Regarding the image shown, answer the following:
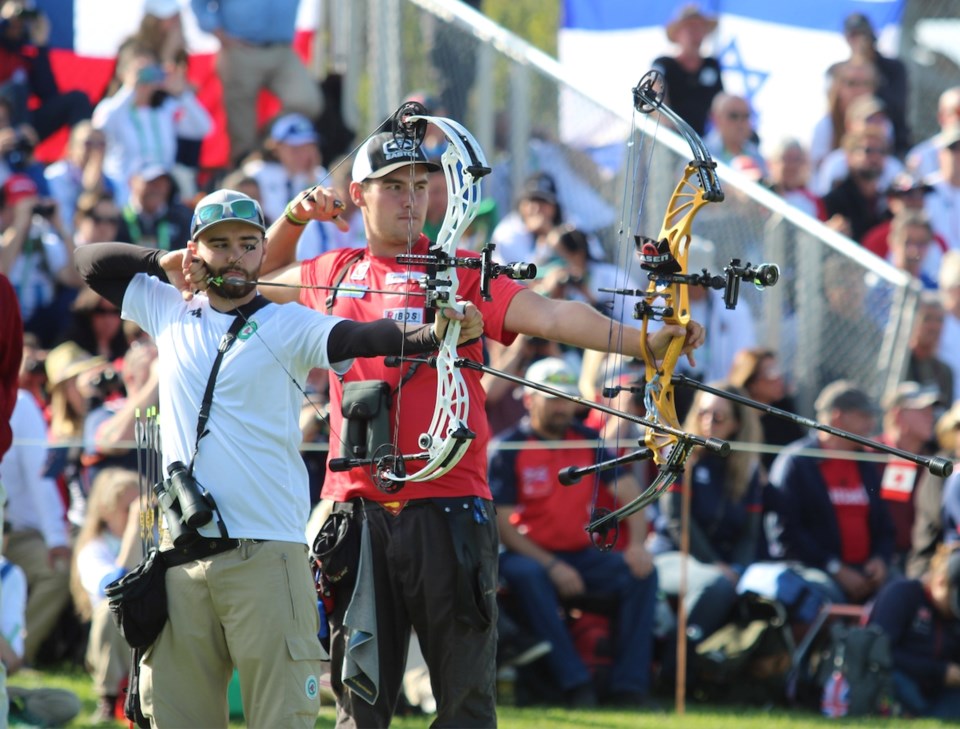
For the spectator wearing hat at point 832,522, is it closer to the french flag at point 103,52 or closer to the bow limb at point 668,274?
the bow limb at point 668,274

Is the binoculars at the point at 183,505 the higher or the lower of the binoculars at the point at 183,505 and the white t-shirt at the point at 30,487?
the higher

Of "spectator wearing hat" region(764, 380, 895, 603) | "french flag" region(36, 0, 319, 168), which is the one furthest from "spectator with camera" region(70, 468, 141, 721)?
"french flag" region(36, 0, 319, 168)

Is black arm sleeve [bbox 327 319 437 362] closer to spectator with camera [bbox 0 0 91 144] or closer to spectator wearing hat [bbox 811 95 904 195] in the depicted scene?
spectator with camera [bbox 0 0 91 144]

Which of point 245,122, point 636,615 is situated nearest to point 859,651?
point 636,615

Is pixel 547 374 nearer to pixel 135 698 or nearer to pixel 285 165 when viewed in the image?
pixel 285 165

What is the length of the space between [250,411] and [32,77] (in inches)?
295

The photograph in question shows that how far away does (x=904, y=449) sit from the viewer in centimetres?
969

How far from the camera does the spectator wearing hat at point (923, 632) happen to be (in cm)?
880

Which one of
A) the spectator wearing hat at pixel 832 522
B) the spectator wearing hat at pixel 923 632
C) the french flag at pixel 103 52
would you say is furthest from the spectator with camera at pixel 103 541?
the french flag at pixel 103 52

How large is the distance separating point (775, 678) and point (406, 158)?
174 inches

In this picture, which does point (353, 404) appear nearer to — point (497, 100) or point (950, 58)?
point (497, 100)

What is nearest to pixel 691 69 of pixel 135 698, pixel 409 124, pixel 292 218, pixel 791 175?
pixel 791 175

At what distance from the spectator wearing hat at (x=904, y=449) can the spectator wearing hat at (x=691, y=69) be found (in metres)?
3.36

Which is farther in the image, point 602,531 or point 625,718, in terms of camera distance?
point 625,718
